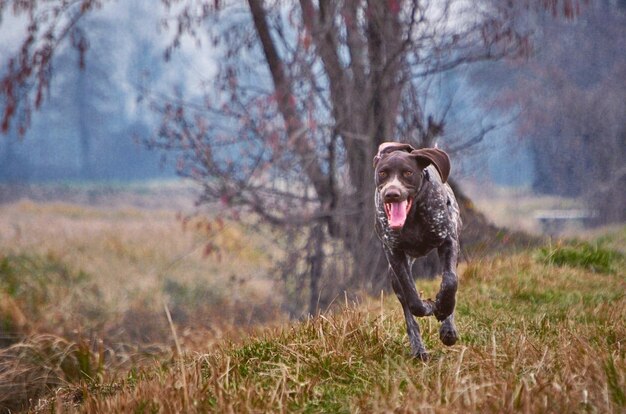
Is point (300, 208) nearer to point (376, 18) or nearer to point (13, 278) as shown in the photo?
point (376, 18)

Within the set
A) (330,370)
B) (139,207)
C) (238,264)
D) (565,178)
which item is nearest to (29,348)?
(330,370)

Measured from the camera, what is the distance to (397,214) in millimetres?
2875

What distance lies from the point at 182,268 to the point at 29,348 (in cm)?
539

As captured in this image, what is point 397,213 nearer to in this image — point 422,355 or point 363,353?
point 422,355

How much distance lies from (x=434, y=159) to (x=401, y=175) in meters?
0.17

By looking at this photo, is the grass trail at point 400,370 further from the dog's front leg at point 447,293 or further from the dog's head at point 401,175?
the dog's head at point 401,175

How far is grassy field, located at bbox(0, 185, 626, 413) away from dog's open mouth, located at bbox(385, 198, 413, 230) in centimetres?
66

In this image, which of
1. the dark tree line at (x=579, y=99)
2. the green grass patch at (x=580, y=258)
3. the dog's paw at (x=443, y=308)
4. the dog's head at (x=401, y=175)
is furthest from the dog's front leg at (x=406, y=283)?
the dark tree line at (x=579, y=99)

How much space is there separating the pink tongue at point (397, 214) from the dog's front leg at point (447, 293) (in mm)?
402

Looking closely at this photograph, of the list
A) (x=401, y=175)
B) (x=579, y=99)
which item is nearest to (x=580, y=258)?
(x=401, y=175)

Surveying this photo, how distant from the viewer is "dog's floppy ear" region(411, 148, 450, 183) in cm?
300

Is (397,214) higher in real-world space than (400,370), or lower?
higher

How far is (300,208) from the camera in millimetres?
7766

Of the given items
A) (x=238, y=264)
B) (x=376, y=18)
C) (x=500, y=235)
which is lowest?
(x=238, y=264)
